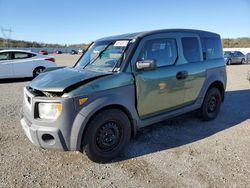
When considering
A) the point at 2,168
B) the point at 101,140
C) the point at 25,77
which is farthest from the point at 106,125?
the point at 25,77

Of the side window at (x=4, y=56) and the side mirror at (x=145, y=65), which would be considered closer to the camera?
the side mirror at (x=145, y=65)

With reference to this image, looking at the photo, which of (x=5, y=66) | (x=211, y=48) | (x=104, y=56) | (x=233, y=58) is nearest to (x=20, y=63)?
(x=5, y=66)

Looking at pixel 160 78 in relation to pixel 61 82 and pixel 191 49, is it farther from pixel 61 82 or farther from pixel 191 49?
pixel 61 82

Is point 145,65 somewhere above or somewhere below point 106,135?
above

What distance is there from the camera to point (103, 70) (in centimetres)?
401

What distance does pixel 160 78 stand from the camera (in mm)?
4207

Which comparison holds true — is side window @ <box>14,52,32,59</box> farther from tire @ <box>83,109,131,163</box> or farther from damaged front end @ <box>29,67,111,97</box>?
tire @ <box>83,109,131,163</box>

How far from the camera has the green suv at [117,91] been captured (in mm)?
3318

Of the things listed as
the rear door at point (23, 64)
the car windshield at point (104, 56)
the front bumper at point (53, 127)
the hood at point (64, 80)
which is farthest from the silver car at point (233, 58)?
the front bumper at point (53, 127)

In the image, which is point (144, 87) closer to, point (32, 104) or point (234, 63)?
point (32, 104)

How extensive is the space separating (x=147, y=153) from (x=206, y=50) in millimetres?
2708

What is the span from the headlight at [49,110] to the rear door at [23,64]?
895 cm

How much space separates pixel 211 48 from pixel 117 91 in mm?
2884

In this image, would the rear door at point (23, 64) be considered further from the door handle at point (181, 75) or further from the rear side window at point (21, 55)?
the door handle at point (181, 75)
